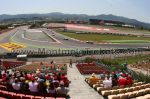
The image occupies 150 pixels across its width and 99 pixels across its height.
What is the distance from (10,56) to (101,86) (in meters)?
49.2

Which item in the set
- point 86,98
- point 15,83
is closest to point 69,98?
point 86,98

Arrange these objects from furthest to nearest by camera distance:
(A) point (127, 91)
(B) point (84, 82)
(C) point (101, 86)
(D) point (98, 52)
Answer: (D) point (98, 52)
(B) point (84, 82)
(C) point (101, 86)
(A) point (127, 91)

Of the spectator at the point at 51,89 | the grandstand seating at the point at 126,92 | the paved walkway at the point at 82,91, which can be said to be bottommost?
the paved walkway at the point at 82,91

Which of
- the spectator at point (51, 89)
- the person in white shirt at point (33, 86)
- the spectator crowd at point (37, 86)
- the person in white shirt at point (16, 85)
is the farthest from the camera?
the person in white shirt at point (16, 85)

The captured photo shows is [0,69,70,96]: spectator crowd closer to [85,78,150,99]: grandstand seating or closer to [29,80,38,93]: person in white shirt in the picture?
[29,80,38,93]: person in white shirt

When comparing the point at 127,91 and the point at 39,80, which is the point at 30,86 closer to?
the point at 39,80

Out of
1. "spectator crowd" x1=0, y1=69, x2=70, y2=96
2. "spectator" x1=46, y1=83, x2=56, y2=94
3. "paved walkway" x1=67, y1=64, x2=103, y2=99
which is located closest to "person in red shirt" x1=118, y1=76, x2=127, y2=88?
"paved walkway" x1=67, y1=64, x2=103, y2=99

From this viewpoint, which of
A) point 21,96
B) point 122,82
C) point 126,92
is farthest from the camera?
point 122,82

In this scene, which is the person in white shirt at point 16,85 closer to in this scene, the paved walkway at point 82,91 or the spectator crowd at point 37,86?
the spectator crowd at point 37,86

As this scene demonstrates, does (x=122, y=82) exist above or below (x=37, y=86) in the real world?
below

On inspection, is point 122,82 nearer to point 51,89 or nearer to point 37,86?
point 51,89

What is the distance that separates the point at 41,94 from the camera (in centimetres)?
2586

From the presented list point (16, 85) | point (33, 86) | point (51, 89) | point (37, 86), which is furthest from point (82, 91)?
point (16, 85)

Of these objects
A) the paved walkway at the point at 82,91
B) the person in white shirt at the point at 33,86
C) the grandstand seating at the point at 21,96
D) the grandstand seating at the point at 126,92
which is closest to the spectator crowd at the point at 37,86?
the person in white shirt at the point at 33,86
